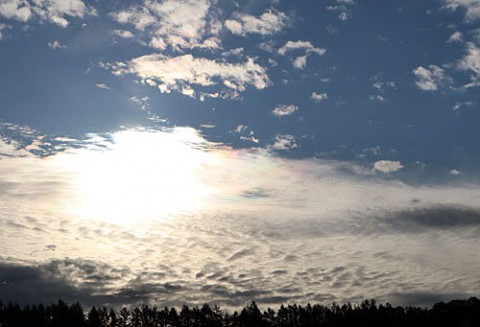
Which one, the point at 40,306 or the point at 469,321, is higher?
the point at 40,306

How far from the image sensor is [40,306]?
624 feet

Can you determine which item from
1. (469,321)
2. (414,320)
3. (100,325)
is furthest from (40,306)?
(469,321)

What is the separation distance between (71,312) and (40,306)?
12.0m

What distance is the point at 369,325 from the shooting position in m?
196

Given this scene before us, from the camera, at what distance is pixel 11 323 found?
587 ft

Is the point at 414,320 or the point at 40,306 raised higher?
the point at 40,306

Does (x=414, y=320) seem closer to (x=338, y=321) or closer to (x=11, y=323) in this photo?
(x=338, y=321)

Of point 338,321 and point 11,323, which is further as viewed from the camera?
point 338,321

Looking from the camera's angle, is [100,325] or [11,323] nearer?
[11,323]

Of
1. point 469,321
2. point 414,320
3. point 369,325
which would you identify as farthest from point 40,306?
point 469,321

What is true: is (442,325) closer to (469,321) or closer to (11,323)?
(469,321)

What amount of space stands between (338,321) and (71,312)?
4088 inches

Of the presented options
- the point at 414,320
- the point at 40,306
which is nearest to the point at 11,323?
the point at 40,306

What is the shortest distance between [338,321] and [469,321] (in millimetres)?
51109
